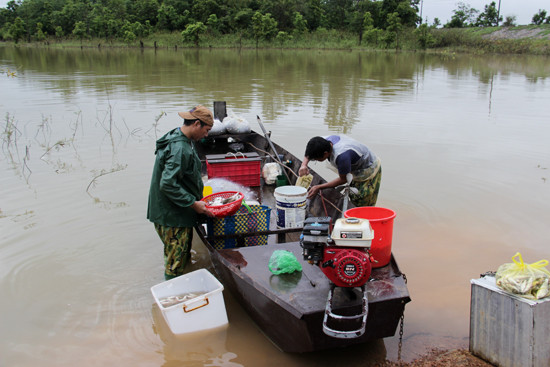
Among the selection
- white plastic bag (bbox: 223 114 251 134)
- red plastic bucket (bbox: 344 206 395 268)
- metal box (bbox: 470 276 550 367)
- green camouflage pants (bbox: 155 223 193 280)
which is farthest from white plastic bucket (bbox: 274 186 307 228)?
white plastic bag (bbox: 223 114 251 134)

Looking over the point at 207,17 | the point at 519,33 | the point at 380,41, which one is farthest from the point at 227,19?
the point at 519,33

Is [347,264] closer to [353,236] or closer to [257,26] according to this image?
[353,236]

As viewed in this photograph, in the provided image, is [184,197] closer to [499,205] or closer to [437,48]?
[499,205]

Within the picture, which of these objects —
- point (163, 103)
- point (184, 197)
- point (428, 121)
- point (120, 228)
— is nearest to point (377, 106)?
point (428, 121)

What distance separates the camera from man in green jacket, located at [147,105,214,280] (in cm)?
373

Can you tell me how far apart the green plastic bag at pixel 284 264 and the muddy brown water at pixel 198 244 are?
701 mm

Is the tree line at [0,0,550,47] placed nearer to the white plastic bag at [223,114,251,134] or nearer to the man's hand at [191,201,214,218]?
the white plastic bag at [223,114,251,134]

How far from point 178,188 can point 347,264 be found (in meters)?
1.64

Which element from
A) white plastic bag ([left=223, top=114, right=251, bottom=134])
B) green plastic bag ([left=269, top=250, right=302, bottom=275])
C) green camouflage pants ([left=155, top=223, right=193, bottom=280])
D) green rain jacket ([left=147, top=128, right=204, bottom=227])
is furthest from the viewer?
white plastic bag ([left=223, top=114, right=251, bottom=134])

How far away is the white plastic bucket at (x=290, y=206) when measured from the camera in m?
4.15

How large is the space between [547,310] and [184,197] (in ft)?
8.86

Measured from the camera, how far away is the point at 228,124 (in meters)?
7.79

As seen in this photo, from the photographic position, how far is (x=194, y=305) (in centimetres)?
355

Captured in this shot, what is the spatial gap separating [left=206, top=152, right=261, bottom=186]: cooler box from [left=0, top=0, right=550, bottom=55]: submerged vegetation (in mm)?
38524
